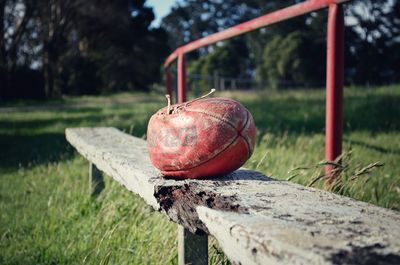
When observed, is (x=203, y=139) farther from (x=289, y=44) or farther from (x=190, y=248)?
(x=289, y=44)

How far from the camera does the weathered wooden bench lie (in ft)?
2.62

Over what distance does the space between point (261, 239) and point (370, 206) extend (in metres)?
0.45

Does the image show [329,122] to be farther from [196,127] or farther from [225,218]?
[225,218]

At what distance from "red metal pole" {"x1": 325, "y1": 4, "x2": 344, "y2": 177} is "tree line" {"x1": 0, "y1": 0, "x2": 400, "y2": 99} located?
11.5m

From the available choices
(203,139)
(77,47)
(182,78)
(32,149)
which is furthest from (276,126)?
(77,47)

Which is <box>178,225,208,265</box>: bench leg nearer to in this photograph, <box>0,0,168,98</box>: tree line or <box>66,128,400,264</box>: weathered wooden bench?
<box>66,128,400,264</box>: weathered wooden bench

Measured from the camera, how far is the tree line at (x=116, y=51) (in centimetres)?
1772

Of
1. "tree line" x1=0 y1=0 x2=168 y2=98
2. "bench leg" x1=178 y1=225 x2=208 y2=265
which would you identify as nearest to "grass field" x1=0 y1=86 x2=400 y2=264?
"bench leg" x1=178 y1=225 x2=208 y2=265

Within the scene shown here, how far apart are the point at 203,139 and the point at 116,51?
29302mm

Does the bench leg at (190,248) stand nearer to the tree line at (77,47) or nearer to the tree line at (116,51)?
the tree line at (116,51)

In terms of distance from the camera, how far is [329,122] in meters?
1.95

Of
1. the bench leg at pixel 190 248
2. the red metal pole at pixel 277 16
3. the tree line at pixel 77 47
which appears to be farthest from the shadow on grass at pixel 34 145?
the tree line at pixel 77 47

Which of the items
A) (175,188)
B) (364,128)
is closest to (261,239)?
(175,188)

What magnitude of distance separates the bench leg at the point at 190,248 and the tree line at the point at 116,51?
12261mm
